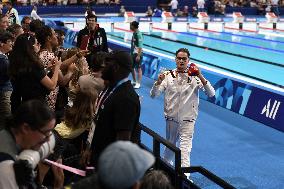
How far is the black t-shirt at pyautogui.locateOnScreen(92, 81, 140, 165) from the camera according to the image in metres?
3.21

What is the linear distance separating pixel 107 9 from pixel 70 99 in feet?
81.9

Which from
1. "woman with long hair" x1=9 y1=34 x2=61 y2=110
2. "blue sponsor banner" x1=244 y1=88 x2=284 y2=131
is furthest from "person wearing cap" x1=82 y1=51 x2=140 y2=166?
"blue sponsor banner" x1=244 y1=88 x2=284 y2=131

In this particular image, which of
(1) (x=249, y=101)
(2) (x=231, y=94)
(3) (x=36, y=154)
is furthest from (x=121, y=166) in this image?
(2) (x=231, y=94)

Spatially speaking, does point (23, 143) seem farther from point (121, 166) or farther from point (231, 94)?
point (231, 94)

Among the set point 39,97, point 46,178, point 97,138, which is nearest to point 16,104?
point 39,97

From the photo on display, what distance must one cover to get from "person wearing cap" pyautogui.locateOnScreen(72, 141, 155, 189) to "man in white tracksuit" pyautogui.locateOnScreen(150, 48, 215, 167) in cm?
357

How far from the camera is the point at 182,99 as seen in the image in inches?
212

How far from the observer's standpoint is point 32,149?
2.34m

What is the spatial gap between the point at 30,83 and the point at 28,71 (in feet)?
0.37

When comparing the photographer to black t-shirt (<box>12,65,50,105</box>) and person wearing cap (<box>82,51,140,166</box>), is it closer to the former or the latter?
person wearing cap (<box>82,51,140,166</box>)

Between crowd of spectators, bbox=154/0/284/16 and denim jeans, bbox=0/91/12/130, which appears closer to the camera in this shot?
denim jeans, bbox=0/91/12/130

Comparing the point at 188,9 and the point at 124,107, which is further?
the point at 188,9

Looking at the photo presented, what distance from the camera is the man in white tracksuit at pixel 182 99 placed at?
211 inches

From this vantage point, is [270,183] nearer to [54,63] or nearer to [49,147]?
[54,63]
